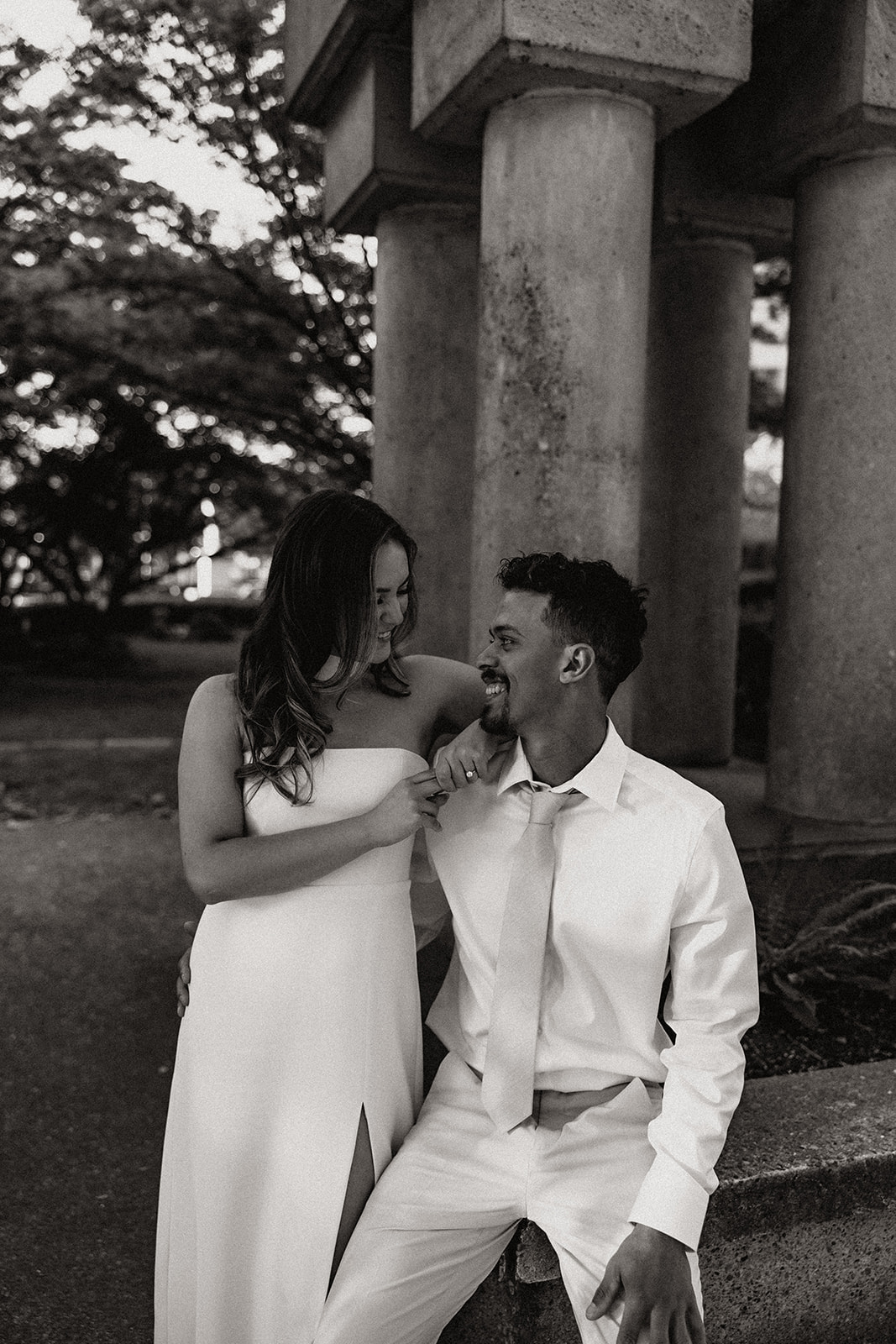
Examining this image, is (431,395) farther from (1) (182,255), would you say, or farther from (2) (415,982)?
(1) (182,255)

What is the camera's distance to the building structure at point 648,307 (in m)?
5.03

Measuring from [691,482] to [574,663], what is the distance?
4.99 metres

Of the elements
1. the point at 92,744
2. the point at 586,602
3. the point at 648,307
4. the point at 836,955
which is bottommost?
the point at 92,744

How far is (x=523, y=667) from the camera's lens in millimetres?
2895

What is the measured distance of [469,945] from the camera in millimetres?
2887

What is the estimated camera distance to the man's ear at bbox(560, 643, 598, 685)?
2.88 m

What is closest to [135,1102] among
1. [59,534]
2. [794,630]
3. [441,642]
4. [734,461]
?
[441,642]

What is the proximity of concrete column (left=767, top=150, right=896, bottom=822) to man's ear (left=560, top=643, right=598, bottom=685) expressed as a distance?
11.8 ft

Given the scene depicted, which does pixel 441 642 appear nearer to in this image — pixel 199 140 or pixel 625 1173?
pixel 625 1173

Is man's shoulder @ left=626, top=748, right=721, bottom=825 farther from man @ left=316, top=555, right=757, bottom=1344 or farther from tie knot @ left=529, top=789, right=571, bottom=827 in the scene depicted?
tie knot @ left=529, top=789, right=571, bottom=827

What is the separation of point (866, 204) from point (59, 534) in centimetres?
2117

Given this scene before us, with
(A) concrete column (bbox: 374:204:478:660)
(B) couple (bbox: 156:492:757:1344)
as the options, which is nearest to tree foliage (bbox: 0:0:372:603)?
(A) concrete column (bbox: 374:204:478:660)

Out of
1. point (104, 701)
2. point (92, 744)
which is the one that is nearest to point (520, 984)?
point (92, 744)

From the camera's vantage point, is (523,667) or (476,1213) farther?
(523,667)
